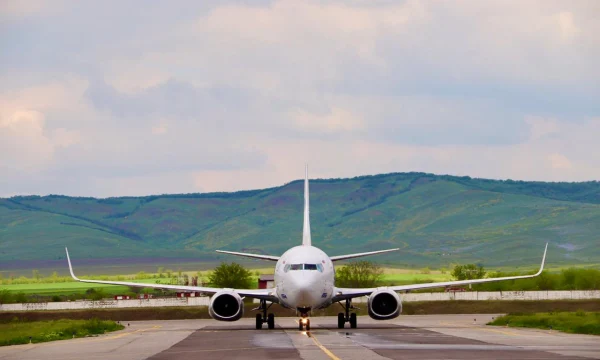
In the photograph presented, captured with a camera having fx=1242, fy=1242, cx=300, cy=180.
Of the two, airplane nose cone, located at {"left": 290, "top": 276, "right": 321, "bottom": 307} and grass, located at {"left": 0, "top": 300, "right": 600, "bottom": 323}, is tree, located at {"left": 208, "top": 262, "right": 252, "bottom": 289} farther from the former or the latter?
airplane nose cone, located at {"left": 290, "top": 276, "right": 321, "bottom": 307}

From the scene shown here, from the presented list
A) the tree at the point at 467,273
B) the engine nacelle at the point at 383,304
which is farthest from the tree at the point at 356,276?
the engine nacelle at the point at 383,304

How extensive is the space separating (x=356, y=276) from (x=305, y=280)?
97.2m

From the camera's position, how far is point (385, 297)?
63406mm

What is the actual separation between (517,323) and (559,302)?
3692cm

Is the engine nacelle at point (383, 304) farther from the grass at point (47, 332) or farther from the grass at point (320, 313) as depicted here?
the grass at point (320, 313)

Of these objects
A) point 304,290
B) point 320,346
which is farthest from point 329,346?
point 304,290

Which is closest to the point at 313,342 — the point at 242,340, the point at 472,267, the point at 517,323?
the point at 242,340

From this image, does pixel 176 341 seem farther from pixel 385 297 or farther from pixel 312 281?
pixel 385 297

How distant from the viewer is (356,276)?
155 m

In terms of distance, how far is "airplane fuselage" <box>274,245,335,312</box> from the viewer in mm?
58875

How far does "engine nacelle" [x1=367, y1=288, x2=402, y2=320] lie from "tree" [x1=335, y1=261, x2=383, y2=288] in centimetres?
8137

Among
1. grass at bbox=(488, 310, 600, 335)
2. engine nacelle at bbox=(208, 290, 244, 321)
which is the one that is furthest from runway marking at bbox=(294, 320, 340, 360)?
grass at bbox=(488, 310, 600, 335)

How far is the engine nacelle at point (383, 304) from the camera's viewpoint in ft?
207

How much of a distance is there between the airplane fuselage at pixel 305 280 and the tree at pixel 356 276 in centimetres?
8354
